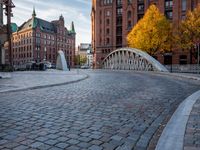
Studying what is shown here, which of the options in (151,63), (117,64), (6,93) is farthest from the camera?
(117,64)

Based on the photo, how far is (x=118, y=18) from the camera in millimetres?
71000

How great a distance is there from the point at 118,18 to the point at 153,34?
1156 inches

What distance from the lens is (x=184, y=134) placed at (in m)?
4.10

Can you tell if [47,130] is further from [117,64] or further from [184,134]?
[117,64]

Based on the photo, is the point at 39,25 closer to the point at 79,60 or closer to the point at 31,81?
the point at 79,60

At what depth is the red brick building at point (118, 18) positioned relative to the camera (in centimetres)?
5941

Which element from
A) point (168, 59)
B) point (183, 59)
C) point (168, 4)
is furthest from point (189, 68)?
point (168, 4)

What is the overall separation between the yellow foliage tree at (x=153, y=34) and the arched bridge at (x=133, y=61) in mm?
3887

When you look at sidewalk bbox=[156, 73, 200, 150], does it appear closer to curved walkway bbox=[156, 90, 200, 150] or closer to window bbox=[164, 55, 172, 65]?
curved walkway bbox=[156, 90, 200, 150]

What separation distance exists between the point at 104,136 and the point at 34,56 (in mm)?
97086

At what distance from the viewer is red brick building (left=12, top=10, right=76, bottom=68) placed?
323ft

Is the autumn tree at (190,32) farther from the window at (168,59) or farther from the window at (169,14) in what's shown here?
the window at (169,14)

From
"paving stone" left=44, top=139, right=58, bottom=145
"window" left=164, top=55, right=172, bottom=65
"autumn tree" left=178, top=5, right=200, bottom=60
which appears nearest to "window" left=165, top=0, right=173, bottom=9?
"window" left=164, top=55, right=172, bottom=65

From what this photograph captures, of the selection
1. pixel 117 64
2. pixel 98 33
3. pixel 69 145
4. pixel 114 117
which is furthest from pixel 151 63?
pixel 98 33
